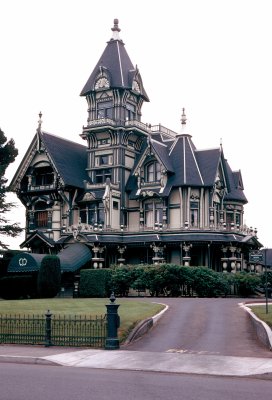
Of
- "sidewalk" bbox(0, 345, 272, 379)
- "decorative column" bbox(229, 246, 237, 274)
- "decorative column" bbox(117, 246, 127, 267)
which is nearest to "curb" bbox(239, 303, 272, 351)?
"sidewalk" bbox(0, 345, 272, 379)

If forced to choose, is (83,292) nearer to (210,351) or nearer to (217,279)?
(217,279)

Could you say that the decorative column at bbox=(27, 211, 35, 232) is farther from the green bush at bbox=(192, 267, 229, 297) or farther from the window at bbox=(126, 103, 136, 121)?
the green bush at bbox=(192, 267, 229, 297)

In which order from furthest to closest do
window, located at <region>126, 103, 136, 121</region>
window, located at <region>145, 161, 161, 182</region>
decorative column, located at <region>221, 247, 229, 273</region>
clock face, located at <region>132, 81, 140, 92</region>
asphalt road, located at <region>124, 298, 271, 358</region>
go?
window, located at <region>126, 103, 136, 121</region>, clock face, located at <region>132, 81, 140, 92</region>, window, located at <region>145, 161, 161, 182</region>, decorative column, located at <region>221, 247, 229, 273</region>, asphalt road, located at <region>124, 298, 271, 358</region>

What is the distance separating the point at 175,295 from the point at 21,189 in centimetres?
2115

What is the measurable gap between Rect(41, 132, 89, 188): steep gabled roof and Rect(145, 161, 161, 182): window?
6.18 metres

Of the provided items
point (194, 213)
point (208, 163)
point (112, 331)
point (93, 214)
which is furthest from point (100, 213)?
point (112, 331)

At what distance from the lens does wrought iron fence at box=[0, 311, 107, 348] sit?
22.0 metres

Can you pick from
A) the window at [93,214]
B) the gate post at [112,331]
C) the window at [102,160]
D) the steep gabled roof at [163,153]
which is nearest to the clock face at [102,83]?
the window at [102,160]

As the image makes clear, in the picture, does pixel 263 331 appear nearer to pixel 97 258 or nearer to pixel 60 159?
pixel 97 258

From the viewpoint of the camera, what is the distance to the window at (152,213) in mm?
55519

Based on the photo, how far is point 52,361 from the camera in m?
18.1

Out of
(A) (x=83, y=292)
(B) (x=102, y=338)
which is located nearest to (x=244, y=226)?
(A) (x=83, y=292)

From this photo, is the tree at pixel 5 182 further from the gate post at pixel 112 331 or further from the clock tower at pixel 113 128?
the gate post at pixel 112 331

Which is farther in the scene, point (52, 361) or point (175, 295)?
point (175, 295)
